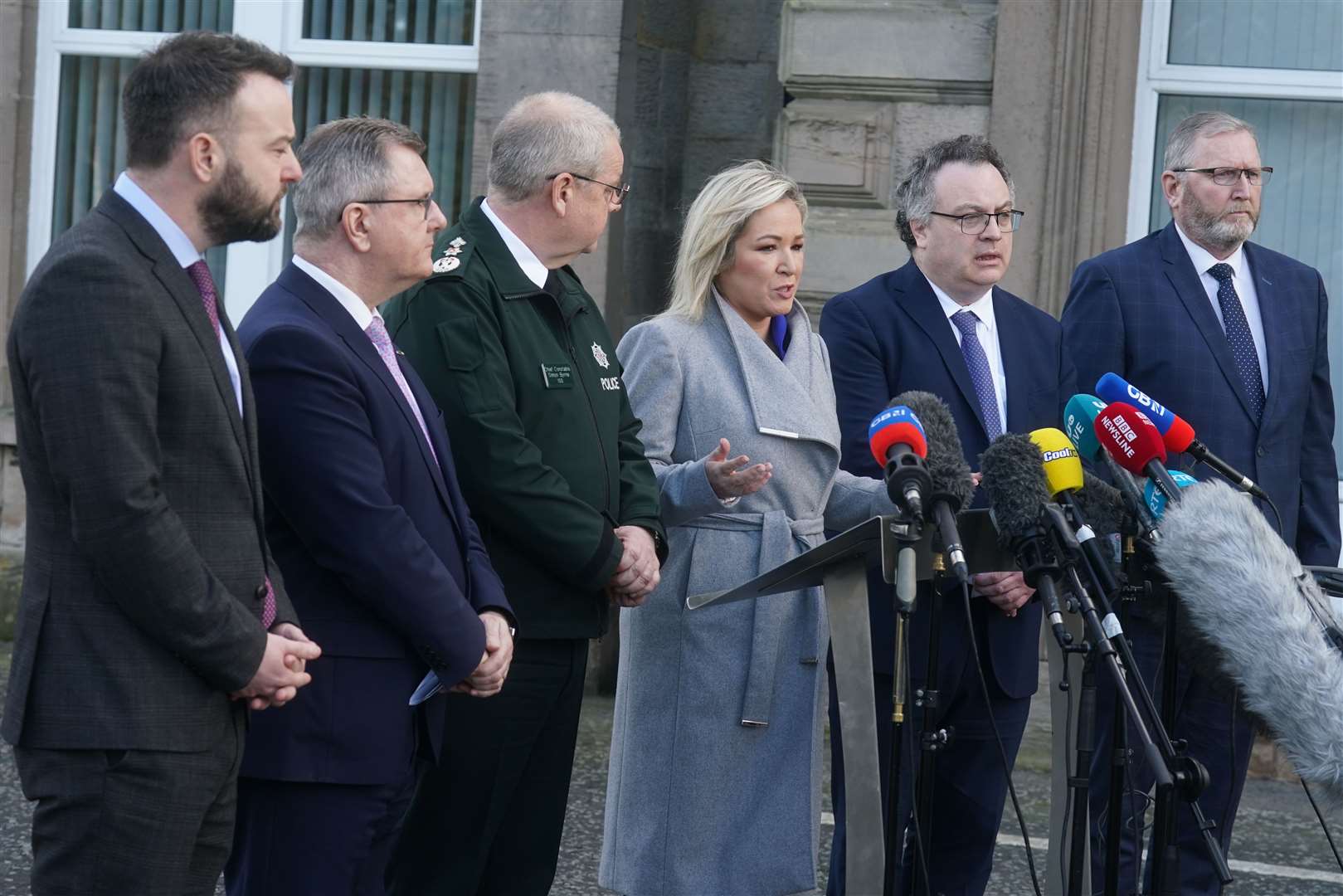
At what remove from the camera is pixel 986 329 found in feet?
13.7

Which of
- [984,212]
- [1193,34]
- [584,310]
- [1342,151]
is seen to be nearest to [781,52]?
[1193,34]

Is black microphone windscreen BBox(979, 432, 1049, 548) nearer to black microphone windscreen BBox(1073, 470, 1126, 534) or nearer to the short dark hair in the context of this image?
black microphone windscreen BBox(1073, 470, 1126, 534)

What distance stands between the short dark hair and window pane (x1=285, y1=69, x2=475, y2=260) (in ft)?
15.4

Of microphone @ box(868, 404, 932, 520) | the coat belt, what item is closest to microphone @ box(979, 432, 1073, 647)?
microphone @ box(868, 404, 932, 520)

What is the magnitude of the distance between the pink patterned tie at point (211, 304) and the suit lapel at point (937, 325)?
71.2 inches

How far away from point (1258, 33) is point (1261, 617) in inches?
177

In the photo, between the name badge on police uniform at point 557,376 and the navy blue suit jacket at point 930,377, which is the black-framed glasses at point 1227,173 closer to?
the navy blue suit jacket at point 930,377

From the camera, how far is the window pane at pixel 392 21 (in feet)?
24.3

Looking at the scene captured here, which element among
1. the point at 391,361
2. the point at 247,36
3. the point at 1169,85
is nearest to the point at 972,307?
the point at 391,361

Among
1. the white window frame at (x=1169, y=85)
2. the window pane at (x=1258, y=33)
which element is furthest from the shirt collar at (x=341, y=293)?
the window pane at (x=1258, y=33)

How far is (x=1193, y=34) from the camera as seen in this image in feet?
22.2

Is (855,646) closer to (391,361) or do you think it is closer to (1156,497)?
(1156,497)

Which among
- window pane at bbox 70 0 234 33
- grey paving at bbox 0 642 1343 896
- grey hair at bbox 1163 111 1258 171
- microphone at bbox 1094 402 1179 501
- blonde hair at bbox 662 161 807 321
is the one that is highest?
window pane at bbox 70 0 234 33

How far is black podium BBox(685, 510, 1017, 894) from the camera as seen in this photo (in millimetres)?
3092
